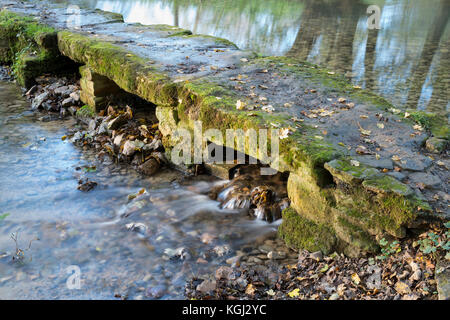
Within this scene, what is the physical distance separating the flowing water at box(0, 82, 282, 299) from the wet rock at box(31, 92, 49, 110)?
1.67m

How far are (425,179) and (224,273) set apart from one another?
1990 mm

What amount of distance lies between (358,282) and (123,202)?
3030 millimetres

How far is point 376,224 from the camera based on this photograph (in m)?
3.25

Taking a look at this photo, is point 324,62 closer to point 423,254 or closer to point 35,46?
point 35,46

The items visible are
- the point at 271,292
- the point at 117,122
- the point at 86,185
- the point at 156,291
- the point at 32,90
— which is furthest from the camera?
the point at 32,90

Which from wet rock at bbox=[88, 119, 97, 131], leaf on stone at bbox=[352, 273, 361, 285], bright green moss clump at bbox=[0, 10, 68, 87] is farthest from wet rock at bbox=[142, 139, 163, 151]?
bright green moss clump at bbox=[0, 10, 68, 87]

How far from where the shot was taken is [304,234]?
150 inches

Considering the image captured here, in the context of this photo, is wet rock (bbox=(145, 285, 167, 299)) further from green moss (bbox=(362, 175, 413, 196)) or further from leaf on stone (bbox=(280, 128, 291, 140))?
green moss (bbox=(362, 175, 413, 196))

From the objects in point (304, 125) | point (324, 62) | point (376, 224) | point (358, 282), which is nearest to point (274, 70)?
point (304, 125)

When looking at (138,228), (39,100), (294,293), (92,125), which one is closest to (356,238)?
(294,293)

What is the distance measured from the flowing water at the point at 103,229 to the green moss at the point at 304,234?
10.8 inches

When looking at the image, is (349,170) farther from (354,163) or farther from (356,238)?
(356,238)

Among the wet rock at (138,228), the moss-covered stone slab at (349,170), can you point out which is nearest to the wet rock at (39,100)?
the wet rock at (138,228)

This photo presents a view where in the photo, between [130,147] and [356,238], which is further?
[130,147]
